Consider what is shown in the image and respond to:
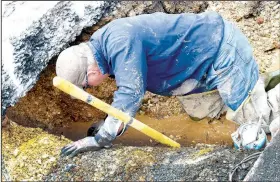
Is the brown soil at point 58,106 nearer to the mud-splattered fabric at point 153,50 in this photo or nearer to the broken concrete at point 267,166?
the mud-splattered fabric at point 153,50

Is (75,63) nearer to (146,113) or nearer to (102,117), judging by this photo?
(102,117)

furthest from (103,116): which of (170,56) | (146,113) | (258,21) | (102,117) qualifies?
(258,21)

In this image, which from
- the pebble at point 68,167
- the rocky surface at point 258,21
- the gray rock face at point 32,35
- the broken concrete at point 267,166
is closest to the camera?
the broken concrete at point 267,166

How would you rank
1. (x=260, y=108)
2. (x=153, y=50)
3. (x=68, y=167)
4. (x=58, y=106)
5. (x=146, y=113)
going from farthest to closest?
1. (x=146, y=113)
2. (x=58, y=106)
3. (x=260, y=108)
4. (x=153, y=50)
5. (x=68, y=167)

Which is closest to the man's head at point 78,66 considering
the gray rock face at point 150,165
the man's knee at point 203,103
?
the gray rock face at point 150,165

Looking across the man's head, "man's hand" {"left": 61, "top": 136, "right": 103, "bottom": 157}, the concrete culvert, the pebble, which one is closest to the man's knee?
the concrete culvert

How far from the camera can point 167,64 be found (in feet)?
13.5

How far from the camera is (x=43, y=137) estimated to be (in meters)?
4.33

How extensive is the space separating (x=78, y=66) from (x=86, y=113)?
1.80 meters

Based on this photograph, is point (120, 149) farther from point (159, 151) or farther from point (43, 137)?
point (43, 137)

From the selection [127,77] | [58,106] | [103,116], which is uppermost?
[127,77]

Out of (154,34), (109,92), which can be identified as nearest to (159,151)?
(154,34)

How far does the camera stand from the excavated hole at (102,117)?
5238 mm

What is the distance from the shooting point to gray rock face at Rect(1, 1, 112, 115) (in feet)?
13.7
